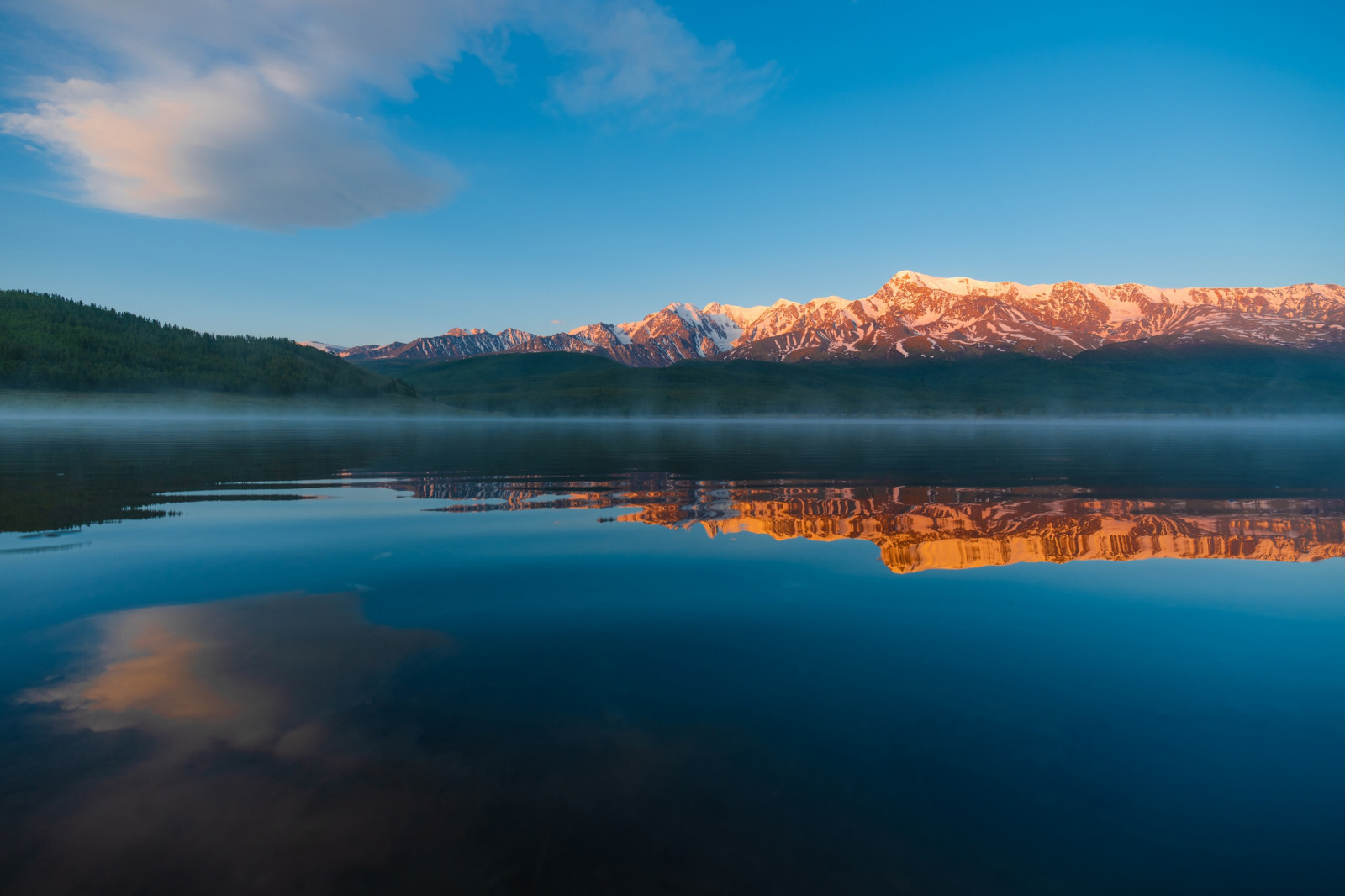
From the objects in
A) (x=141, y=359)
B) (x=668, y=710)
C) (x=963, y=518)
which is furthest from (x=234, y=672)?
(x=141, y=359)

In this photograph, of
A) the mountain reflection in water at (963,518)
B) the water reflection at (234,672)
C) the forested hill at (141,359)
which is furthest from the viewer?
the forested hill at (141,359)

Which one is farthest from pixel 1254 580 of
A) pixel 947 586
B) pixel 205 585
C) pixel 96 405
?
pixel 96 405

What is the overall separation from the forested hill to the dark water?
14864 centimetres

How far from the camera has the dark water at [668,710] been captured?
411cm

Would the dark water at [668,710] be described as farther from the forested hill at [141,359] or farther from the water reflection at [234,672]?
the forested hill at [141,359]

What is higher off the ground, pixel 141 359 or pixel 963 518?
pixel 141 359

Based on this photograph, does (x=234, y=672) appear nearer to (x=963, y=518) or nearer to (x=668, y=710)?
(x=668, y=710)

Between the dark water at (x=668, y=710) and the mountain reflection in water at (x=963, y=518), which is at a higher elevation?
the mountain reflection in water at (x=963, y=518)

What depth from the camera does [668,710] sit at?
19.4 feet

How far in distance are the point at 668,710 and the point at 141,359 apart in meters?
177

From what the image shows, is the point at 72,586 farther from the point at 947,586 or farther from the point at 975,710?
the point at 947,586

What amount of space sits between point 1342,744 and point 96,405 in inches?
6058

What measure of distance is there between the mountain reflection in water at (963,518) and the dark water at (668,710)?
0.73ft

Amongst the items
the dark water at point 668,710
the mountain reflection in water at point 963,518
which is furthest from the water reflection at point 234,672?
the mountain reflection in water at point 963,518
